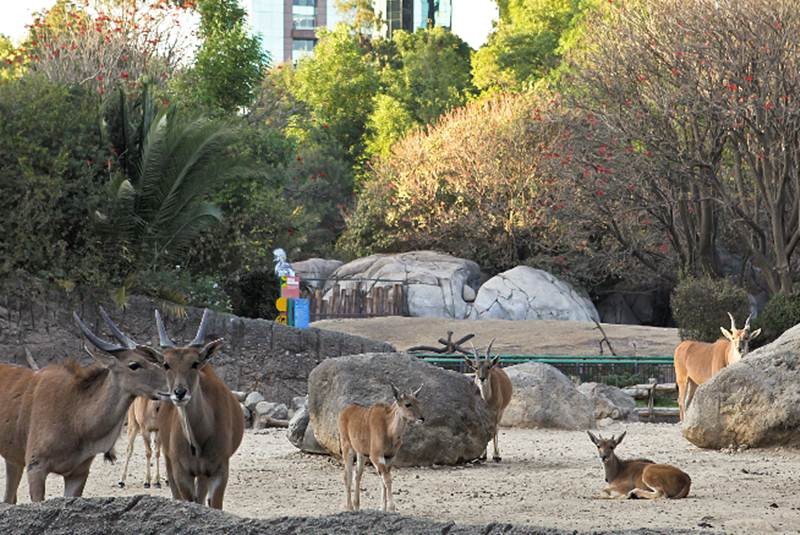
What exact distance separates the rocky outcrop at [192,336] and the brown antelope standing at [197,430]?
1117 centimetres

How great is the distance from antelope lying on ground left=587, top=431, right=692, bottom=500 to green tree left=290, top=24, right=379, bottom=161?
44743 millimetres

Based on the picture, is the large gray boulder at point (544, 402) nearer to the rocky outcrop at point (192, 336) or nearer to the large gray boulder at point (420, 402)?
the rocky outcrop at point (192, 336)

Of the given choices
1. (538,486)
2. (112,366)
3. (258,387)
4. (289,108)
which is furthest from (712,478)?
(289,108)

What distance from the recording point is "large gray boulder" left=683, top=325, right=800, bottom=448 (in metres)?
14.5

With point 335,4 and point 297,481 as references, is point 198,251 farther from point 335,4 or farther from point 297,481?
point 335,4

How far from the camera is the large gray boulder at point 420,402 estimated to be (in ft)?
46.1

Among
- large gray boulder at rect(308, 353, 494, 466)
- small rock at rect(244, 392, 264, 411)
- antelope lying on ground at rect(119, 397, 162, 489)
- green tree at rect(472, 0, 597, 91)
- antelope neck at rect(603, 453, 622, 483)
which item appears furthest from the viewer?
green tree at rect(472, 0, 597, 91)

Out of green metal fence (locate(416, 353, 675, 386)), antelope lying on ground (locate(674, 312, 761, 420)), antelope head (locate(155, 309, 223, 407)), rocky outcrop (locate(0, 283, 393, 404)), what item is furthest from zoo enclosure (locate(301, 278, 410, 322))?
antelope head (locate(155, 309, 223, 407))

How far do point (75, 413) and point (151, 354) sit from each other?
70 centimetres

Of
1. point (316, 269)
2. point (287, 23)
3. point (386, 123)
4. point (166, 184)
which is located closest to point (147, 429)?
point (166, 184)

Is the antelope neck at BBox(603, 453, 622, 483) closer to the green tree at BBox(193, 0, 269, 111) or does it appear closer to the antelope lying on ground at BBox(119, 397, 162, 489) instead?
the antelope lying on ground at BBox(119, 397, 162, 489)

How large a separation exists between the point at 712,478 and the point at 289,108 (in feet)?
93.1

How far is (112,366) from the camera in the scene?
926 cm

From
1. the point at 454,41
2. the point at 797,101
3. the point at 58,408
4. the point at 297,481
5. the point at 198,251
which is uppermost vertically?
the point at 454,41
